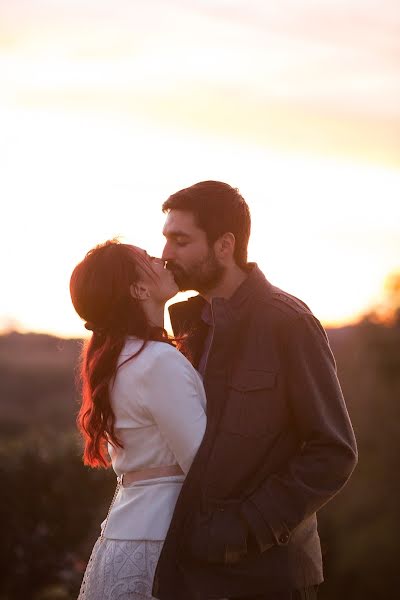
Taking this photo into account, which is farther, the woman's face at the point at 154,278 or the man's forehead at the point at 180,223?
the man's forehead at the point at 180,223

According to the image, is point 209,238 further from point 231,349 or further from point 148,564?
→ point 148,564

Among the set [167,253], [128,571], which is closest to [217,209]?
[167,253]

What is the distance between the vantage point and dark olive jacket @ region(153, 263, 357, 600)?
355 cm

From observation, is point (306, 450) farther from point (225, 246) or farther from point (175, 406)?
point (225, 246)

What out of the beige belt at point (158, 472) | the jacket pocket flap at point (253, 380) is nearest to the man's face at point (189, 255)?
the jacket pocket flap at point (253, 380)

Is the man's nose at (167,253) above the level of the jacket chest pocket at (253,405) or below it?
above

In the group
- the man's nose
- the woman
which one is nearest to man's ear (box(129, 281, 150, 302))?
the woman

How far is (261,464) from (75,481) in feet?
23.1

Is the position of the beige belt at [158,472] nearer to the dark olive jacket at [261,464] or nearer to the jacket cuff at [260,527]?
the dark olive jacket at [261,464]

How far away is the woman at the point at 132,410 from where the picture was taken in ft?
11.4

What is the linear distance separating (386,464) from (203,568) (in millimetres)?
16912

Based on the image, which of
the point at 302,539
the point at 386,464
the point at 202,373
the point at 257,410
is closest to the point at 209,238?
the point at 202,373

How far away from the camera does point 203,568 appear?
361 cm

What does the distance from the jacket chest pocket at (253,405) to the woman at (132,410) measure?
0.40 feet
